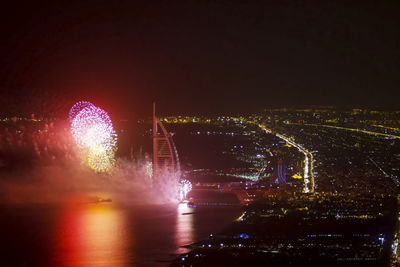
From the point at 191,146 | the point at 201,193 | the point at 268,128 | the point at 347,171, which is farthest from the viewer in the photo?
the point at 268,128

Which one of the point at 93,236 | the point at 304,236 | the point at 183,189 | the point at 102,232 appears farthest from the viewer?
the point at 183,189

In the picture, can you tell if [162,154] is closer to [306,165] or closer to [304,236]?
[304,236]

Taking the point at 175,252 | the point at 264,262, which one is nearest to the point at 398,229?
the point at 264,262

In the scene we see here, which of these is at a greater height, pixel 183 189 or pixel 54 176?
pixel 54 176

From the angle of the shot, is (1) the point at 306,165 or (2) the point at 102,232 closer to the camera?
(2) the point at 102,232

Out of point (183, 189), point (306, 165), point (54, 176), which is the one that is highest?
point (54, 176)

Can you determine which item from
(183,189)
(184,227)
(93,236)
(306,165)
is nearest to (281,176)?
(306,165)

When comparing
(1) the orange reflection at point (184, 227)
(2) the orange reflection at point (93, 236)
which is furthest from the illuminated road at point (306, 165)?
(2) the orange reflection at point (93, 236)

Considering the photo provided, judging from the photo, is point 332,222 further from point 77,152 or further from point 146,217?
point 77,152
